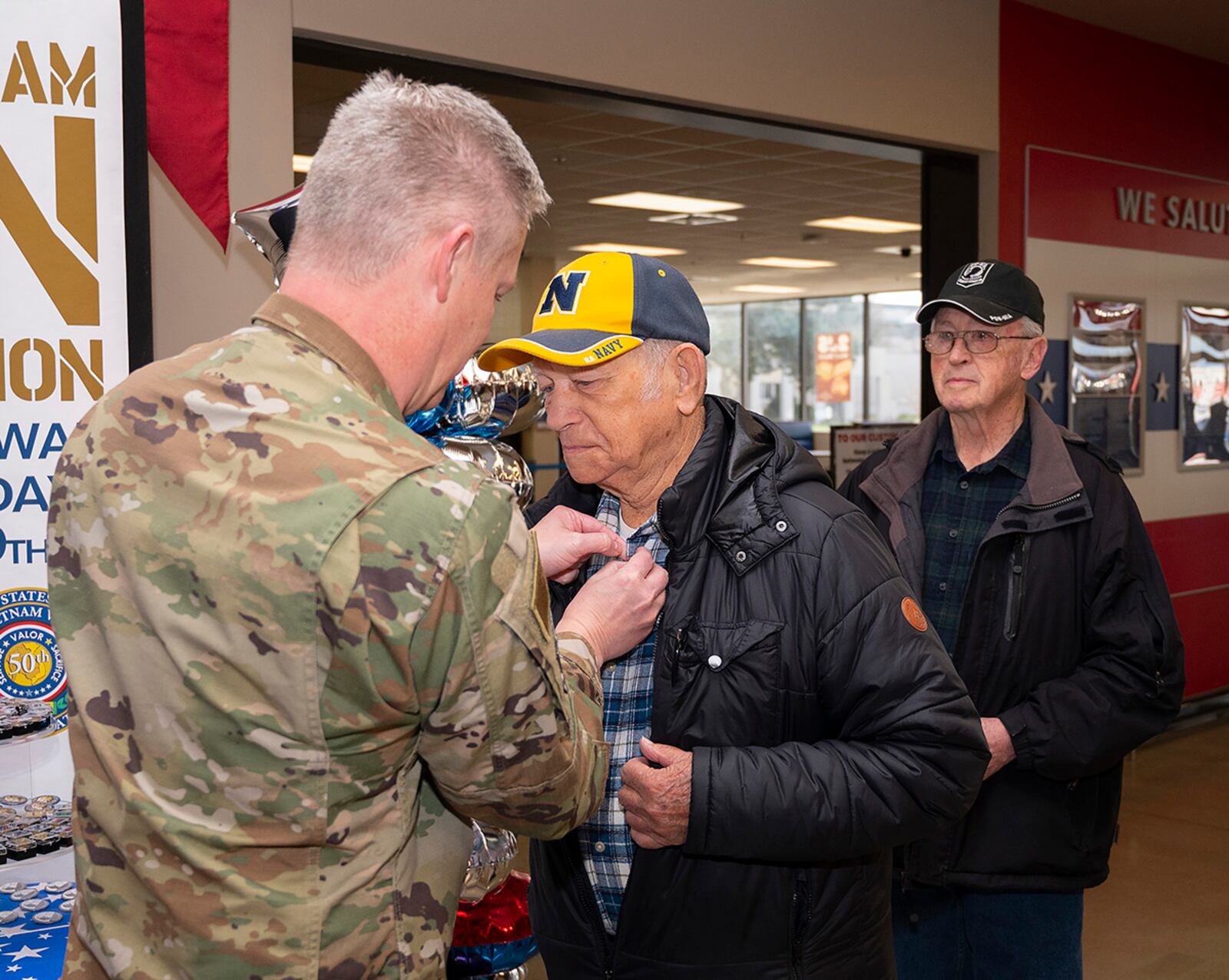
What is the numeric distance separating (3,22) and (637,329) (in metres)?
1.54

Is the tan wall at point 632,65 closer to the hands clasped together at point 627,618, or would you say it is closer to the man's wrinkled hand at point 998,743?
the hands clasped together at point 627,618

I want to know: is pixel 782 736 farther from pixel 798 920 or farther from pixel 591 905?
pixel 591 905

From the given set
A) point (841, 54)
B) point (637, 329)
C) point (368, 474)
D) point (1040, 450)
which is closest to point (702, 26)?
point (841, 54)

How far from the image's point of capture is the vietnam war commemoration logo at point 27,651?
2258 millimetres

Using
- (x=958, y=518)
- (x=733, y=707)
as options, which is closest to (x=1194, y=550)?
(x=958, y=518)

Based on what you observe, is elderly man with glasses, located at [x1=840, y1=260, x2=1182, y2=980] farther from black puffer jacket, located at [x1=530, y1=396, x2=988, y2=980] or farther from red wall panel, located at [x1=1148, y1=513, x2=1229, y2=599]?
red wall panel, located at [x1=1148, y1=513, x2=1229, y2=599]

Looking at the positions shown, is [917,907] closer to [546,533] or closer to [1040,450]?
[1040,450]

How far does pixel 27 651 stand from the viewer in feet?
7.48

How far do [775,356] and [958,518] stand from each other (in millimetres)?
19397

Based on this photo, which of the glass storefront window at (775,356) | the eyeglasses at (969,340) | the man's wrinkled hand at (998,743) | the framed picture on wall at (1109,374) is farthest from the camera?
the glass storefront window at (775,356)

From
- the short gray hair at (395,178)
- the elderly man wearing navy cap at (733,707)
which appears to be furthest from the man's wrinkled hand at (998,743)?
the short gray hair at (395,178)

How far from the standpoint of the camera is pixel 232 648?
961 millimetres

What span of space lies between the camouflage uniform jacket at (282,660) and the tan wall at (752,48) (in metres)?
2.53

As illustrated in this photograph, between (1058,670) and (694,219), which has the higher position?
(694,219)
